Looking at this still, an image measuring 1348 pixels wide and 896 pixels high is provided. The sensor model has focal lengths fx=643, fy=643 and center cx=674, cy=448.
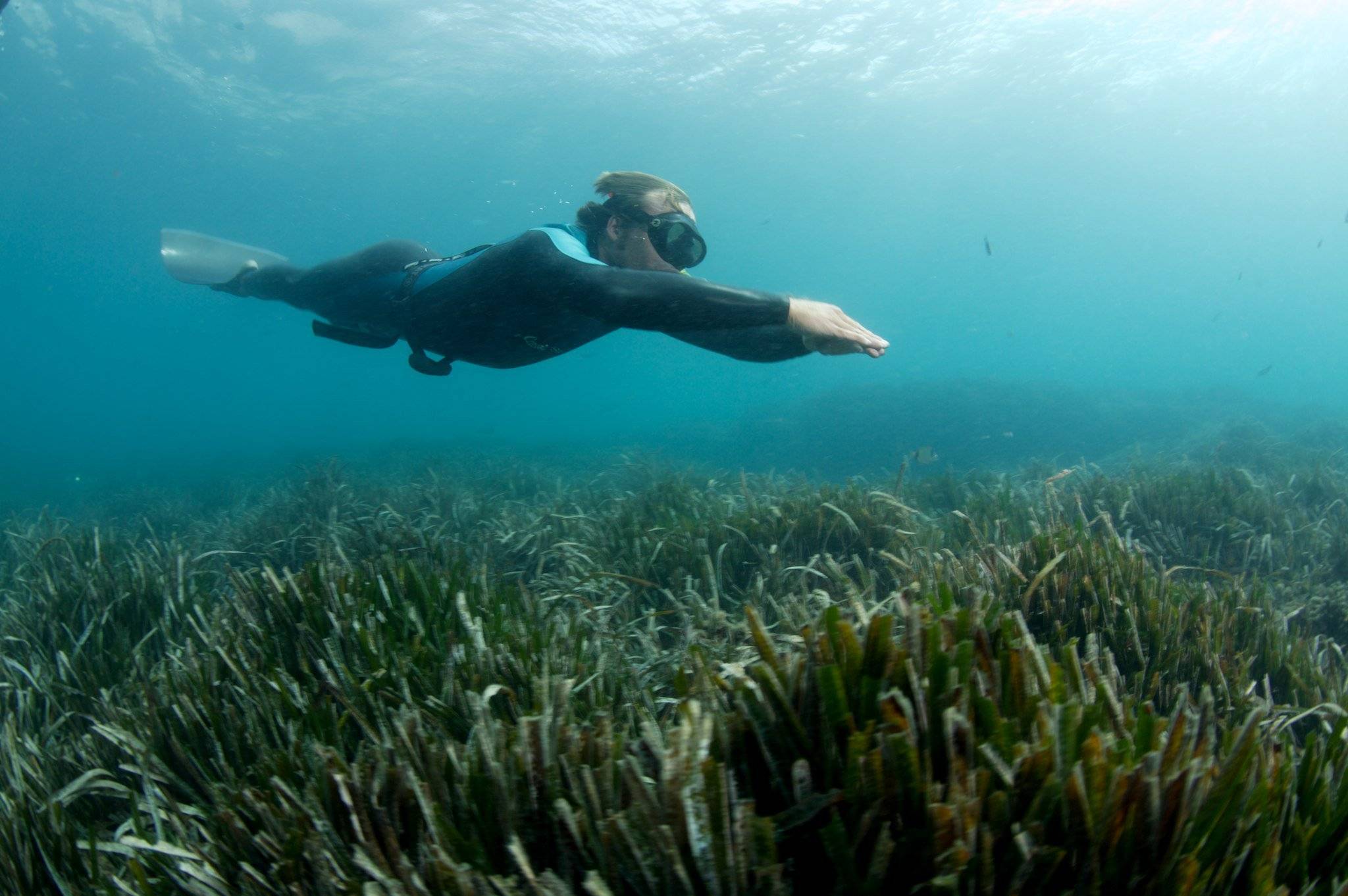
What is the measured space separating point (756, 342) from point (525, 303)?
170cm

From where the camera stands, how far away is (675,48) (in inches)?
1112

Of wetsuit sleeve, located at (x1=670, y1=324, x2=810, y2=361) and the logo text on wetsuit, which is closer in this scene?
wetsuit sleeve, located at (x1=670, y1=324, x2=810, y2=361)

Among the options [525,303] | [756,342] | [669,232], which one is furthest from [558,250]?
[756,342]

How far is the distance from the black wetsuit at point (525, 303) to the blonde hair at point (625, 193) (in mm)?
212

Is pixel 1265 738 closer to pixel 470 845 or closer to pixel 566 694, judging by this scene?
pixel 566 694

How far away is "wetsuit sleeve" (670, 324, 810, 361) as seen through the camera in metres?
3.84

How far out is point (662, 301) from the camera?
12.0 ft

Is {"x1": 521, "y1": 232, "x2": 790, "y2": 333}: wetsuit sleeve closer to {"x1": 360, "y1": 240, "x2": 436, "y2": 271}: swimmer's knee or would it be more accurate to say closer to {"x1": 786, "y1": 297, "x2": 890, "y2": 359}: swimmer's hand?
{"x1": 786, "y1": 297, "x2": 890, "y2": 359}: swimmer's hand

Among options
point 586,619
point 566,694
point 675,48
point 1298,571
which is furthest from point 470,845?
point 675,48

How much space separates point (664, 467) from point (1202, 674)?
9.28 meters

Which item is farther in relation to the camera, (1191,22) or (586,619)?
(1191,22)

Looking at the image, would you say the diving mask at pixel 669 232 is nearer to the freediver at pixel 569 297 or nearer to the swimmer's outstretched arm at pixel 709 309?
the freediver at pixel 569 297

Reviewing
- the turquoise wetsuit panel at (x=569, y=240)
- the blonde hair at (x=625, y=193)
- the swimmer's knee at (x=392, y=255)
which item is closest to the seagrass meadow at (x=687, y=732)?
the turquoise wetsuit panel at (x=569, y=240)


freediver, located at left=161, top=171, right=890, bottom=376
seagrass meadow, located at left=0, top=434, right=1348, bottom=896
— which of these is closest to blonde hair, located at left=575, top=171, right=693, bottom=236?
freediver, located at left=161, top=171, right=890, bottom=376
